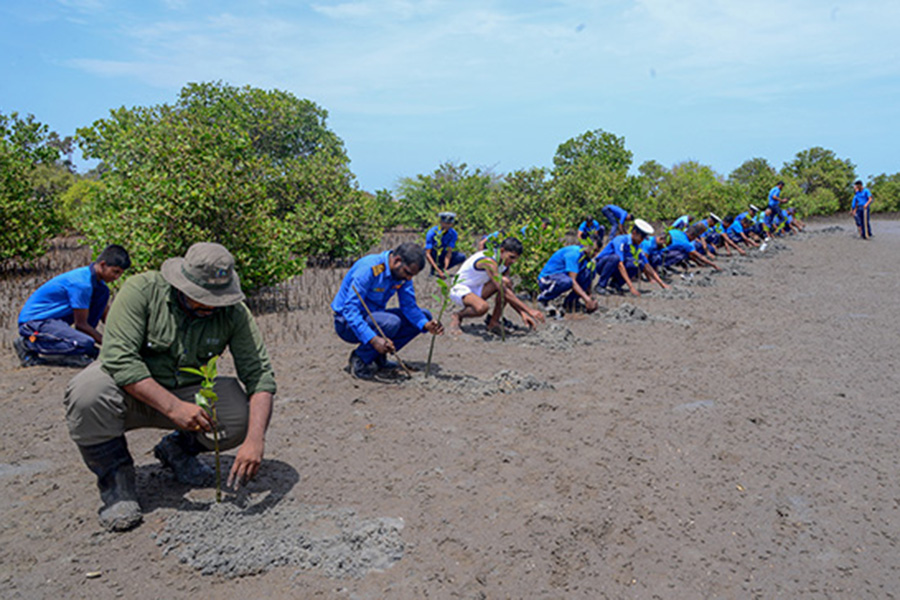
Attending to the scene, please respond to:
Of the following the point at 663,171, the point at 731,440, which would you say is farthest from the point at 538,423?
the point at 663,171

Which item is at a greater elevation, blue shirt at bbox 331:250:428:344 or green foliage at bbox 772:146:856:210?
green foliage at bbox 772:146:856:210

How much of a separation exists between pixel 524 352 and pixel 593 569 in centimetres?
348

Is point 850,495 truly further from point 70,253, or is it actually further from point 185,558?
point 70,253

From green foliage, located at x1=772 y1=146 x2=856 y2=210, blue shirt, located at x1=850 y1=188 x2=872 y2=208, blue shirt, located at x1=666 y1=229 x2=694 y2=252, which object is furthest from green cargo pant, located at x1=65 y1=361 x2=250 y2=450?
green foliage, located at x1=772 y1=146 x2=856 y2=210

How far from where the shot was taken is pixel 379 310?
199 inches

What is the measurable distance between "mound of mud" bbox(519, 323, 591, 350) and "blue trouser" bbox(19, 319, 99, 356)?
382 centimetres

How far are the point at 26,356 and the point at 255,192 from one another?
306cm

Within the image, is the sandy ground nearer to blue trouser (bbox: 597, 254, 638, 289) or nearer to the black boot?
the black boot

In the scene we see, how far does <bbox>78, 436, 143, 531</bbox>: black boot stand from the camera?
9.13ft

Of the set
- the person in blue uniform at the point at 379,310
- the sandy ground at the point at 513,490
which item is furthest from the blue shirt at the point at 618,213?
the person in blue uniform at the point at 379,310

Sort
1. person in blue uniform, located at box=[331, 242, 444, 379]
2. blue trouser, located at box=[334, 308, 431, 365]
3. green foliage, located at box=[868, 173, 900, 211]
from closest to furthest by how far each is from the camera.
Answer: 1. person in blue uniform, located at box=[331, 242, 444, 379]
2. blue trouser, located at box=[334, 308, 431, 365]
3. green foliage, located at box=[868, 173, 900, 211]

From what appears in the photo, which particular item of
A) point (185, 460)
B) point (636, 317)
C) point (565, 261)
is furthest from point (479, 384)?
point (636, 317)

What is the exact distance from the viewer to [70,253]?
505 inches

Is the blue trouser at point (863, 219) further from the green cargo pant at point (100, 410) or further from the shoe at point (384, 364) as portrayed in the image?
the green cargo pant at point (100, 410)
